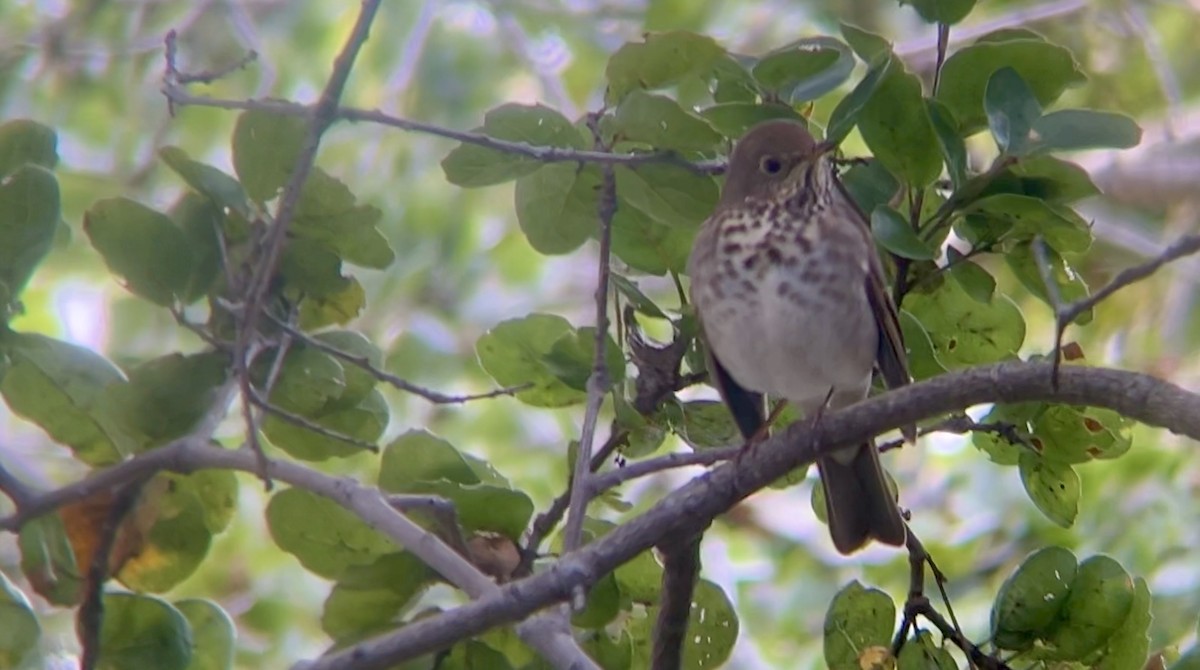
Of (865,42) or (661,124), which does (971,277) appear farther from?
(661,124)

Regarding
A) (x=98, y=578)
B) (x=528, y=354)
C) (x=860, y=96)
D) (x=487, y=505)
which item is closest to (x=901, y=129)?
(x=860, y=96)

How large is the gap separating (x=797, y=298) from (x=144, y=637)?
1.27 metres

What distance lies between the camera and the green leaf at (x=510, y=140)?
7.72 ft

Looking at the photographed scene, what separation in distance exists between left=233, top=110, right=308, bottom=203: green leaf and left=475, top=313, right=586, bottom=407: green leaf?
0.41m

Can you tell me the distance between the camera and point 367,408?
251cm

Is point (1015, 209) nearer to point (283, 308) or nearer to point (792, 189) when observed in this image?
point (792, 189)

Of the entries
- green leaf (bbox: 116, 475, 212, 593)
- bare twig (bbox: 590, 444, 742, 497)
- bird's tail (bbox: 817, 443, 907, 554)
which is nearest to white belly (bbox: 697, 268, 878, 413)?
bird's tail (bbox: 817, 443, 907, 554)

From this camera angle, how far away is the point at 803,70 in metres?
2.18

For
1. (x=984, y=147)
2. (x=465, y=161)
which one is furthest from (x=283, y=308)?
(x=984, y=147)

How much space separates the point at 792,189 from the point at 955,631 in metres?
1.13

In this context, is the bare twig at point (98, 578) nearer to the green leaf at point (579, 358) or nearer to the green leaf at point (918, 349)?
the green leaf at point (579, 358)

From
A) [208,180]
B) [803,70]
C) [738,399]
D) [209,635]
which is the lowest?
[209,635]

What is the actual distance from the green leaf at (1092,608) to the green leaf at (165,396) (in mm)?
1284

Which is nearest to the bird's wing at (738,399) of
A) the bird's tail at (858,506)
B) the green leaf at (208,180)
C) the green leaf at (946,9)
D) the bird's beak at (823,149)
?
the bird's tail at (858,506)
